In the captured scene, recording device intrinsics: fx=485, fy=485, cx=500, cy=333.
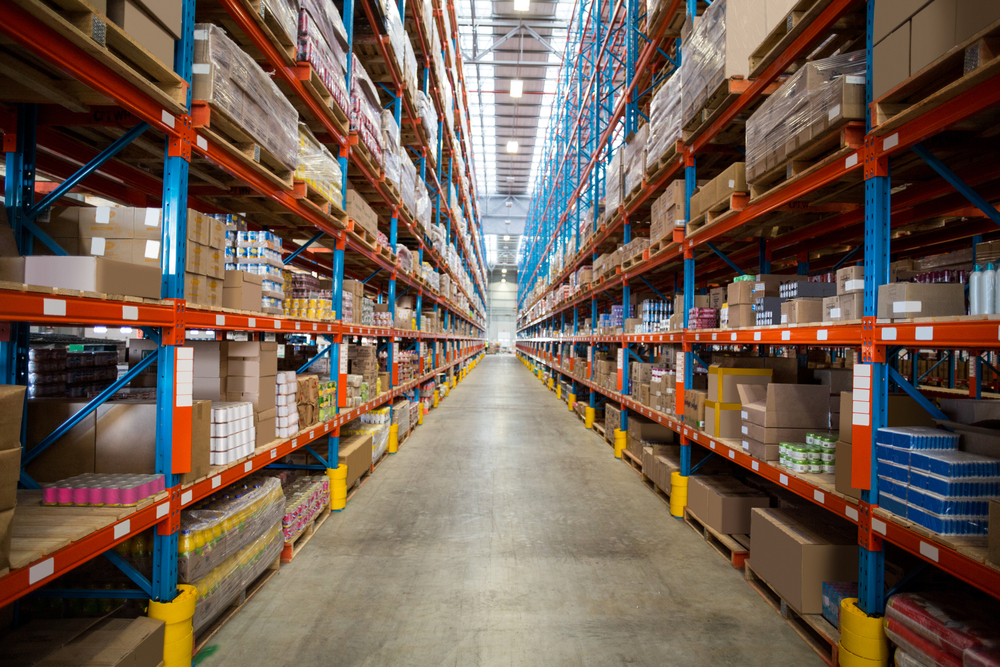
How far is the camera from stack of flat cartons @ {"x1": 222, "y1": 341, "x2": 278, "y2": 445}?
347 centimetres

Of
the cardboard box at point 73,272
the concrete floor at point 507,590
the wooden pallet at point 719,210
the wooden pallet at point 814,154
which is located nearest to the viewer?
the cardboard box at point 73,272

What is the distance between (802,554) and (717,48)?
3944mm

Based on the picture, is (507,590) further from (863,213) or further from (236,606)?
(863,213)

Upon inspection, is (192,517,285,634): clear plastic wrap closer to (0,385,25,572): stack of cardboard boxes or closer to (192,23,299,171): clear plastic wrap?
(0,385,25,572): stack of cardboard boxes

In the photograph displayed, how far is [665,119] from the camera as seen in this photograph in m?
5.45

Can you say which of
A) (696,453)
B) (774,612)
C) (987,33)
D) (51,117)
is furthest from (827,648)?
(51,117)

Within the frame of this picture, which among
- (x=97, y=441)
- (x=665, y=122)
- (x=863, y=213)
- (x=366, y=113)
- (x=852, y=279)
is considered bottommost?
(x=97, y=441)

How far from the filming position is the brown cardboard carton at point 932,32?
2.18 metres

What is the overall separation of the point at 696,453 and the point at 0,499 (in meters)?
5.81

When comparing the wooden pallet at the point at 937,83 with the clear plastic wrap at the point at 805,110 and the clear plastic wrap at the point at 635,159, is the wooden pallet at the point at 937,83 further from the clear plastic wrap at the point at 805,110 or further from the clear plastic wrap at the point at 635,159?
the clear plastic wrap at the point at 635,159

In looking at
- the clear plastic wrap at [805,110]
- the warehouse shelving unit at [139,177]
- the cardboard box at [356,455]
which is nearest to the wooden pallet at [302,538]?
the cardboard box at [356,455]

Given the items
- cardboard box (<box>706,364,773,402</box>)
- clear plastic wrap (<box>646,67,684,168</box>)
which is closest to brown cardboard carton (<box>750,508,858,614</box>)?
cardboard box (<box>706,364,773,402</box>)

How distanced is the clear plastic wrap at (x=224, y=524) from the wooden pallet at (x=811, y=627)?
3.55m

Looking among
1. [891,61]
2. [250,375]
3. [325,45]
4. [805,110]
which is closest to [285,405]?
[250,375]
